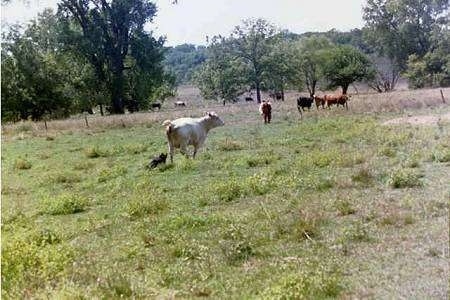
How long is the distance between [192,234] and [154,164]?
306 inches

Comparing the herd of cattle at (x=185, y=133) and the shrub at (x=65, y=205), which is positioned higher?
the herd of cattle at (x=185, y=133)

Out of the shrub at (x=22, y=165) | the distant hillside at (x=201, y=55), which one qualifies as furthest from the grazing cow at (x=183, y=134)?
the distant hillside at (x=201, y=55)

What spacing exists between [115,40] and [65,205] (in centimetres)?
4053

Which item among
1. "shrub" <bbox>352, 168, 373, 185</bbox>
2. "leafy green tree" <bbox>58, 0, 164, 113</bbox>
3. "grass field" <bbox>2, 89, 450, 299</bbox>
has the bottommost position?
"grass field" <bbox>2, 89, 450, 299</bbox>

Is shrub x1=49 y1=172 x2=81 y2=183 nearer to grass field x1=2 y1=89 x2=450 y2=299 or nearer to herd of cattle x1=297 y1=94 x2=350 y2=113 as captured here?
grass field x1=2 y1=89 x2=450 y2=299

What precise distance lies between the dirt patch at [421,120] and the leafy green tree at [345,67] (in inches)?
1989

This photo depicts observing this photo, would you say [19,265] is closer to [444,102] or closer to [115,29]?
[444,102]

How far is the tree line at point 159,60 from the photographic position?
4934 centimetres

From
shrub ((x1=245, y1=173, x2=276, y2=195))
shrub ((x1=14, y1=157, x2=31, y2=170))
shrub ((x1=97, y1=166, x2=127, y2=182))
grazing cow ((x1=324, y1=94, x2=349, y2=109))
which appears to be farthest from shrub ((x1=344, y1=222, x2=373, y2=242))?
grazing cow ((x1=324, y1=94, x2=349, y2=109))

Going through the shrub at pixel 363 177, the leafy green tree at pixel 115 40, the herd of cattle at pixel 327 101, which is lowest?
the shrub at pixel 363 177

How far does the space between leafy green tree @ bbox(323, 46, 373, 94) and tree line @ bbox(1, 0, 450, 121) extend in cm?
13

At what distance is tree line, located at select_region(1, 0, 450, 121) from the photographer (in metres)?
49.3

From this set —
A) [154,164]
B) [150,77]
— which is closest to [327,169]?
[154,164]

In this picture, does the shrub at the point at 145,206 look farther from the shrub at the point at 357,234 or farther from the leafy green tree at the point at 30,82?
the leafy green tree at the point at 30,82
